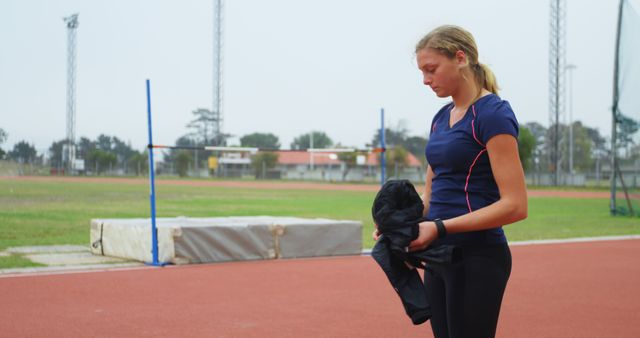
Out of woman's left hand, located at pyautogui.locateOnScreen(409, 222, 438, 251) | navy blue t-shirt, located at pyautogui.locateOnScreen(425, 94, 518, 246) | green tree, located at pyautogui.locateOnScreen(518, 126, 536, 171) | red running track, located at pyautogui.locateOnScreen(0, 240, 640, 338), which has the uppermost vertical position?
green tree, located at pyautogui.locateOnScreen(518, 126, 536, 171)

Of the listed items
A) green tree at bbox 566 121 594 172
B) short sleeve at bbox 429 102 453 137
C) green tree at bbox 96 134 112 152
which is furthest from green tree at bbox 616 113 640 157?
green tree at bbox 566 121 594 172

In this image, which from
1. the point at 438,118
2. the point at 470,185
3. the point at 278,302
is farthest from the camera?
the point at 278,302

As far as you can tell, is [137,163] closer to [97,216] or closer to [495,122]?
[97,216]

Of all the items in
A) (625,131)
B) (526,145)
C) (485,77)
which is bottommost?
(485,77)

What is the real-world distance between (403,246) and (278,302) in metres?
4.82

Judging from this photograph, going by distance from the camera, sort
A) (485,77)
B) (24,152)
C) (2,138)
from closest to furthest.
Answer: (485,77)
(2,138)
(24,152)

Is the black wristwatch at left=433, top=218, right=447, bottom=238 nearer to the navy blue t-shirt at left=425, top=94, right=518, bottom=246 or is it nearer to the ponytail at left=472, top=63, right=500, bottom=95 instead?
the navy blue t-shirt at left=425, top=94, right=518, bottom=246

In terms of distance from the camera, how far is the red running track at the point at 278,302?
5.85m

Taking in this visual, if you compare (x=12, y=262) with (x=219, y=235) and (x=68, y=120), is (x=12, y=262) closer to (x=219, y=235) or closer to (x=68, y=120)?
(x=219, y=235)

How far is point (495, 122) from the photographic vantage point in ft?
7.68

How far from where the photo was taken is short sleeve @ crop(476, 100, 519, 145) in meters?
2.34

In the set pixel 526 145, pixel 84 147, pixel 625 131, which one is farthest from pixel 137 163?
pixel 625 131

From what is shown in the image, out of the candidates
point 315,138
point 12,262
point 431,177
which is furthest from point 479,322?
point 315,138

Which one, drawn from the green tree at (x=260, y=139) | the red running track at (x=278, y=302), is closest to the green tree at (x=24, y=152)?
the red running track at (x=278, y=302)
